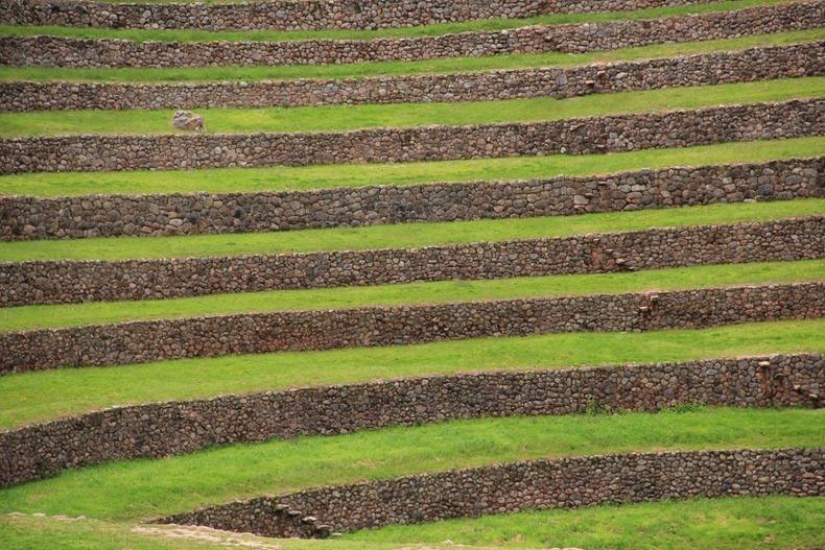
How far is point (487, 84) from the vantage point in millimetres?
80250

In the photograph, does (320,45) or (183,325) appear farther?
(320,45)

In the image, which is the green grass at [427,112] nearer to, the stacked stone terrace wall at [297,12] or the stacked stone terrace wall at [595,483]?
the stacked stone terrace wall at [297,12]

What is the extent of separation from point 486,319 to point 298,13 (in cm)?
2366

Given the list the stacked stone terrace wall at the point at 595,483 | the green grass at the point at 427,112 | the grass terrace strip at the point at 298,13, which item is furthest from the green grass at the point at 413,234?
the grass terrace strip at the point at 298,13

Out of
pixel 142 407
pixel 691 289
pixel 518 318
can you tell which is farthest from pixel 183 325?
pixel 691 289

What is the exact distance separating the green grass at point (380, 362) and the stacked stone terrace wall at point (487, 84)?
53.0 feet

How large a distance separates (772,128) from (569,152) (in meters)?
7.66

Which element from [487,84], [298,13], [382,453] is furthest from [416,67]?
[382,453]

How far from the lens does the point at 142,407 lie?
195 ft

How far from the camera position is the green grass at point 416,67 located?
262ft

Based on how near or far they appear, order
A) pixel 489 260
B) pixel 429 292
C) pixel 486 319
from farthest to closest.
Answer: pixel 489 260
pixel 429 292
pixel 486 319

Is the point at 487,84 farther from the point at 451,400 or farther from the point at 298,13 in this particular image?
the point at 451,400

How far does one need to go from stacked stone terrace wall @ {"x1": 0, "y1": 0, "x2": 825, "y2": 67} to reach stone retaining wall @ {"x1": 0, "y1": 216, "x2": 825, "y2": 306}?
14.8 metres

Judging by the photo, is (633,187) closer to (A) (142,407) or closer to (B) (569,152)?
(B) (569,152)
